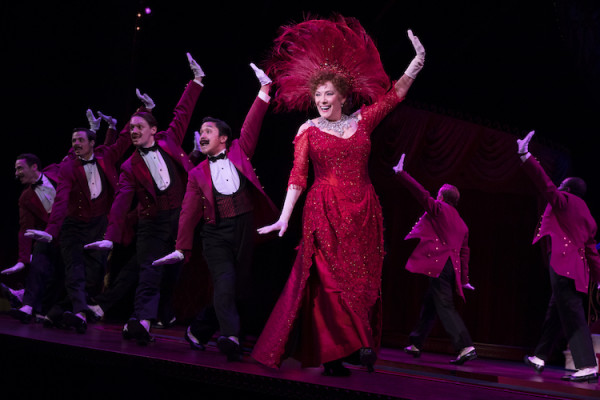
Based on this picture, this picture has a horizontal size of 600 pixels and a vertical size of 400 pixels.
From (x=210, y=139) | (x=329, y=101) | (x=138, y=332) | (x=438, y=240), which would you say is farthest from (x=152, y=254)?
(x=438, y=240)

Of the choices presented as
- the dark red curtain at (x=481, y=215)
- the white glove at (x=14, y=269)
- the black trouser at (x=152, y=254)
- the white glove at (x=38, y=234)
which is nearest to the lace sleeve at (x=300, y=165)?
the black trouser at (x=152, y=254)

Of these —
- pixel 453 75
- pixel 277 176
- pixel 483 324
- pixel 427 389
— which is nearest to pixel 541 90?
pixel 453 75

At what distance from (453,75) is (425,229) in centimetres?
393

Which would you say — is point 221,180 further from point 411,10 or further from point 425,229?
point 411,10

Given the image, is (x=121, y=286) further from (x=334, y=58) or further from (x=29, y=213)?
(x=334, y=58)

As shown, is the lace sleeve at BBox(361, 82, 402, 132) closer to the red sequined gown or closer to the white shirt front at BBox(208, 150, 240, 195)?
the red sequined gown

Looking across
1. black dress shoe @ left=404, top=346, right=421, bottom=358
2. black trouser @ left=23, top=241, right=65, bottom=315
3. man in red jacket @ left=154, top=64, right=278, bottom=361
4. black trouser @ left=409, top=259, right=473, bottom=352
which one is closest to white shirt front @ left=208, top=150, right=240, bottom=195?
man in red jacket @ left=154, top=64, right=278, bottom=361

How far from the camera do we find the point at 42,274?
584 cm

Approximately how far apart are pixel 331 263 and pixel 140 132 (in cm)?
215

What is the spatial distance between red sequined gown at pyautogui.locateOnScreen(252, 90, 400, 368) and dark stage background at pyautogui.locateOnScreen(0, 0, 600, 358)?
4111 mm

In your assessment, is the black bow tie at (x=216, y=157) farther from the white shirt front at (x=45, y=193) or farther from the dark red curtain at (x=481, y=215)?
the dark red curtain at (x=481, y=215)

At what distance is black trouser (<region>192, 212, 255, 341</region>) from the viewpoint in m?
3.87

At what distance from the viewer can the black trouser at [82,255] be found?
534 centimetres

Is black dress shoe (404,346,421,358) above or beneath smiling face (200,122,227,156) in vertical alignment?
beneath
